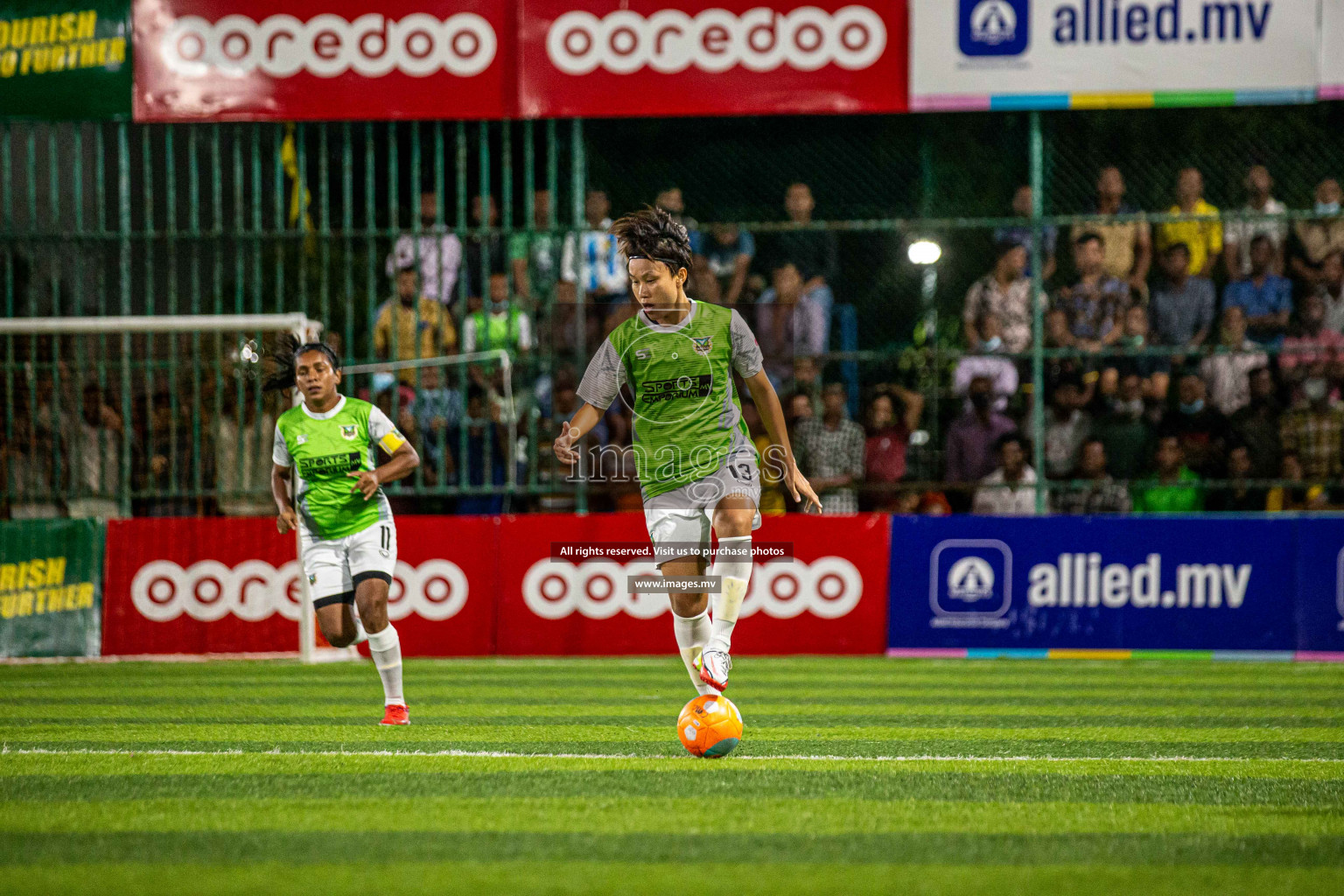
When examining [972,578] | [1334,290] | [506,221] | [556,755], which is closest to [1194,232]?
[1334,290]

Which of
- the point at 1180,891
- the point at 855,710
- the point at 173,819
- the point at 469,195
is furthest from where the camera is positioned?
the point at 469,195

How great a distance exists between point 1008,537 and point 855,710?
468cm

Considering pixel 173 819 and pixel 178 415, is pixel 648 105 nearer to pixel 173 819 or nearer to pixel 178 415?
pixel 178 415

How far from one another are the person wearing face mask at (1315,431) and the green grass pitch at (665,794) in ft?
11.1

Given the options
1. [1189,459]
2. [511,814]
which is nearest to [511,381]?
[1189,459]

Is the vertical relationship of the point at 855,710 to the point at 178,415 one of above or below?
below

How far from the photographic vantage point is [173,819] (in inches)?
215

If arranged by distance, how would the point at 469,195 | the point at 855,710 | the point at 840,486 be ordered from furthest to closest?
the point at 469,195 → the point at 840,486 → the point at 855,710

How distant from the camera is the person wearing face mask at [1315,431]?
13602 millimetres

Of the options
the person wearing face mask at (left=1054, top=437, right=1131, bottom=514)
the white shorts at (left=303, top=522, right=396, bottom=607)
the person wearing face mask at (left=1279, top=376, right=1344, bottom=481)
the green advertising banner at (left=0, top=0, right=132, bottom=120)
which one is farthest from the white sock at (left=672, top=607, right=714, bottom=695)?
the green advertising banner at (left=0, top=0, right=132, bottom=120)

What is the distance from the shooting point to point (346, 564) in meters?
8.95

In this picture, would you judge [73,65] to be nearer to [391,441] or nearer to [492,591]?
[492,591]

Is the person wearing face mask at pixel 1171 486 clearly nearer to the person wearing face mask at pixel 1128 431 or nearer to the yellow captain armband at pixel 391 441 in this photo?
the person wearing face mask at pixel 1128 431

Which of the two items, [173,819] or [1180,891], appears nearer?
[1180,891]
